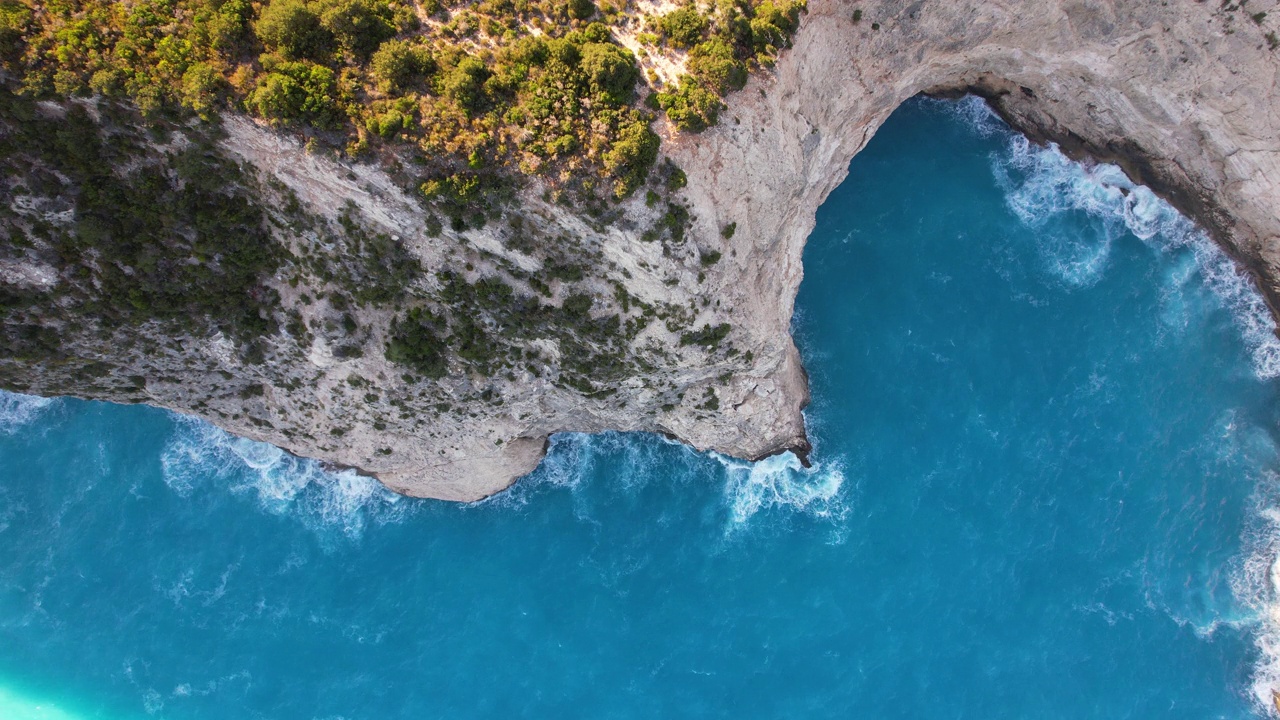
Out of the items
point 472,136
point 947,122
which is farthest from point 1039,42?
point 472,136

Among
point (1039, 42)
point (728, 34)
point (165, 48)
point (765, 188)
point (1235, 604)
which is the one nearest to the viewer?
point (165, 48)

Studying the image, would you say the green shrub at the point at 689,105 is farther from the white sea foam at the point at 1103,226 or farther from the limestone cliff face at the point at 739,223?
the white sea foam at the point at 1103,226

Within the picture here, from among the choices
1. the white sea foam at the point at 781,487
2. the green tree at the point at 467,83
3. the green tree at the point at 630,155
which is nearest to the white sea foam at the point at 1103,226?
the white sea foam at the point at 781,487

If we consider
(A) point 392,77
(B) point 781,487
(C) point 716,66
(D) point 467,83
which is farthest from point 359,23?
(B) point 781,487

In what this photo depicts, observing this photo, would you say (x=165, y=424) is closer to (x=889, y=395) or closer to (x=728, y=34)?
(x=728, y=34)

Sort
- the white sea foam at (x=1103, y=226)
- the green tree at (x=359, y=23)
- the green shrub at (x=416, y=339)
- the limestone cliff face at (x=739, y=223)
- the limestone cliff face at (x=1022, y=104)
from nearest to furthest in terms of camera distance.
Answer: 1. the green tree at (x=359, y=23)
2. the limestone cliff face at (x=739, y=223)
3. the limestone cliff face at (x=1022, y=104)
4. the green shrub at (x=416, y=339)
5. the white sea foam at (x=1103, y=226)

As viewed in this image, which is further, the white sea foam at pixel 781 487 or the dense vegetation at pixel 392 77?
the white sea foam at pixel 781 487
